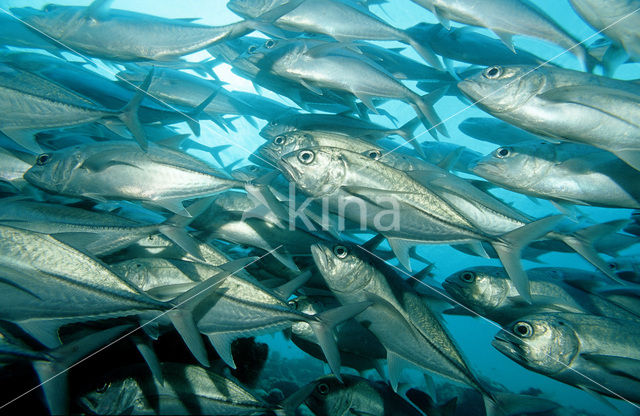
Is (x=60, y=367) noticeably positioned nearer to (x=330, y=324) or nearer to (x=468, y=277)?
(x=330, y=324)

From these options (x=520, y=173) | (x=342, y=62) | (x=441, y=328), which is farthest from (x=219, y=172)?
(x=520, y=173)

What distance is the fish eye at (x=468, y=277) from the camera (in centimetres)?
279

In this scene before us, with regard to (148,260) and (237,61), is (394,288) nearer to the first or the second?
(148,260)

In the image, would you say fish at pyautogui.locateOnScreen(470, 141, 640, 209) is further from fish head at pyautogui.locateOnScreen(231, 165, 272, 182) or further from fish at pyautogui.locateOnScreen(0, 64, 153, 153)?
fish at pyautogui.locateOnScreen(0, 64, 153, 153)

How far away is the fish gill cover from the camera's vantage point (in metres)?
1.89

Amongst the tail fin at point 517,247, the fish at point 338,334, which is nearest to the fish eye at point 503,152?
the tail fin at point 517,247

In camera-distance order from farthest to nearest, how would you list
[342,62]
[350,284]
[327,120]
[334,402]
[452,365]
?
[327,120], [342,62], [334,402], [350,284], [452,365]

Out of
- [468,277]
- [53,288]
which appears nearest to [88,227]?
[53,288]

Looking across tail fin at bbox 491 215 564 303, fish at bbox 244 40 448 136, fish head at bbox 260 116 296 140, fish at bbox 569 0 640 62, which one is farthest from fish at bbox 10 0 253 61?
fish at bbox 569 0 640 62

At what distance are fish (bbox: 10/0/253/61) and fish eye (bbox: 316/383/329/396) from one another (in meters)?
3.87

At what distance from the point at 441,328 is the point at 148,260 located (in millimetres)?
2525

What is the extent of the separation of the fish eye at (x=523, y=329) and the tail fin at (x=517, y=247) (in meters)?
0.38

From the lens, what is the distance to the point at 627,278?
12.2 ft

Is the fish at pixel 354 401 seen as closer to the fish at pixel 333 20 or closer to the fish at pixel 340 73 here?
the fish at pixel 340 73
